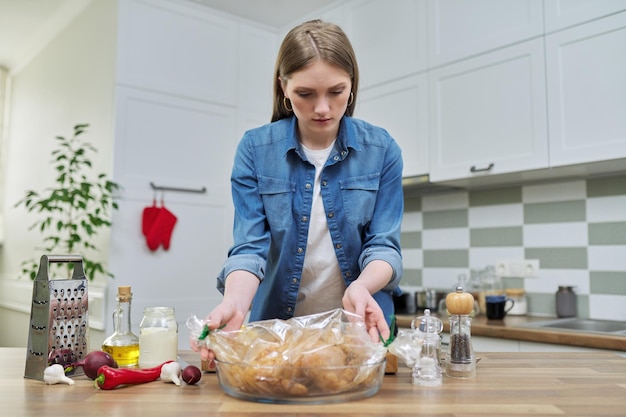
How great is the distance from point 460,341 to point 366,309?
18 cm

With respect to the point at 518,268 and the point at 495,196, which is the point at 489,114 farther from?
the point at 518,268

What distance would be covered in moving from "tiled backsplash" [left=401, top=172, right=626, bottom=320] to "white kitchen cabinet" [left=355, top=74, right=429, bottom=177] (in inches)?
13.5

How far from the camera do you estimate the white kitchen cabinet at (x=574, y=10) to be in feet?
7.09

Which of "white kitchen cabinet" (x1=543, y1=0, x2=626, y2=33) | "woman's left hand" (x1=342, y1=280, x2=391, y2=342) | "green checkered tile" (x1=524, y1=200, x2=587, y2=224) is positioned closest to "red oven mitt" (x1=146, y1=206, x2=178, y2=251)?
"green checkered tile" (x1=524, y1=200, x2=587, y2=224)

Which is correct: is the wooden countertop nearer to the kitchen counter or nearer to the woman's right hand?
the woman's right hand

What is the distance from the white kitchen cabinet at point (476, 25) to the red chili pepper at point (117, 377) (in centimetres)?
211

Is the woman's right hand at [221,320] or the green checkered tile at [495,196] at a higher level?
the green checkered tile at [495,196]

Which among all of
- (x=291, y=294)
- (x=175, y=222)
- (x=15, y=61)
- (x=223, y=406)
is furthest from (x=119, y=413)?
(x=15, y=61)

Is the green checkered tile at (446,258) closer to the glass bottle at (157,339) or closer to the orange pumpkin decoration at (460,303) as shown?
the orange pumpkin decoration at (460,303)

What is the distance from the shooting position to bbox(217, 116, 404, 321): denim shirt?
1318mm

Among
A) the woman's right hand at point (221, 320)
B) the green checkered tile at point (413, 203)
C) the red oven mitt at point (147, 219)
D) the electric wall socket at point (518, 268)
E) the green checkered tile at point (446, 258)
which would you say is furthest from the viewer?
the green checkered tile at point (413, 203)

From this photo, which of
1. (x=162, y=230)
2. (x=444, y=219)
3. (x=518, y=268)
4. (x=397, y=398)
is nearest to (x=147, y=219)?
(x=162, y=230)

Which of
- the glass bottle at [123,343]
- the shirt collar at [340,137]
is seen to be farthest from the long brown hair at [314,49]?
the glass bottle at [123,343]

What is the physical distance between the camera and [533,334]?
2.11 metres
